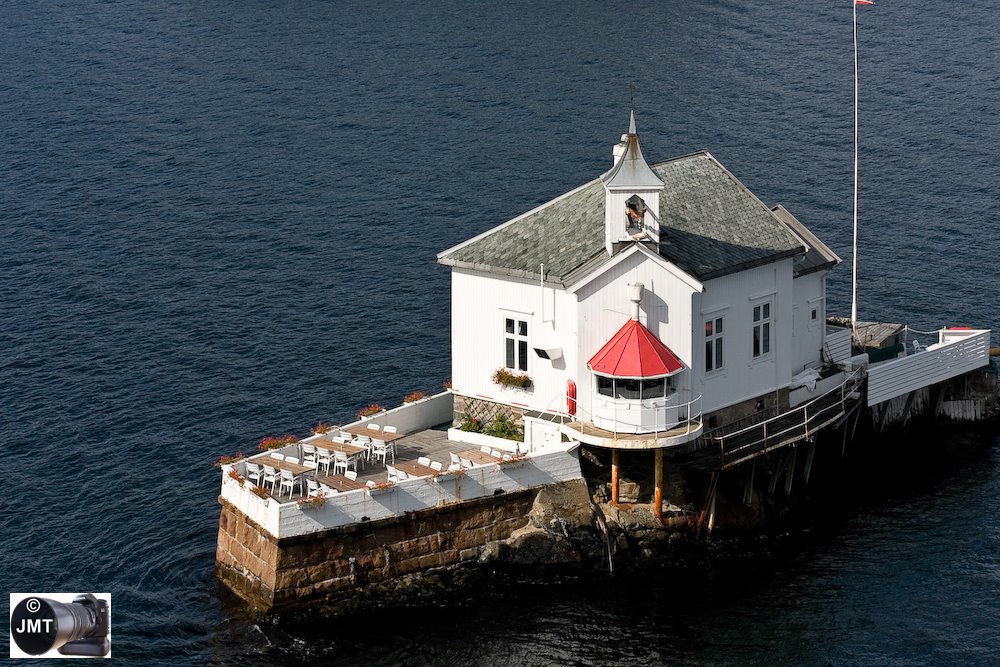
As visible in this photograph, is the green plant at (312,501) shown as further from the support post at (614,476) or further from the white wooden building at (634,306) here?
the support post at (614,476)

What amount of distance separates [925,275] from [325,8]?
8164cm

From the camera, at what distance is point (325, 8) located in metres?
156

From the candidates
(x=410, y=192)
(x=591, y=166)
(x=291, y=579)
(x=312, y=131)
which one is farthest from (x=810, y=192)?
(x=291, y=579)

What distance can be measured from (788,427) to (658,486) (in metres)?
6.99

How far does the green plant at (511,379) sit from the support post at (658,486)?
19.4 ft

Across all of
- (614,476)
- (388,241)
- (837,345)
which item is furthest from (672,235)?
(388,241)

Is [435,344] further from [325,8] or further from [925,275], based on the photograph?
[325,8]

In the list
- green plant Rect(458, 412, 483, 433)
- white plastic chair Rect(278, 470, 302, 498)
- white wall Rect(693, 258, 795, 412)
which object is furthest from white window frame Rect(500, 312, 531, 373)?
white plastic chair Rect(278, 470, 302, 498)

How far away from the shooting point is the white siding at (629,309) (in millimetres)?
59656

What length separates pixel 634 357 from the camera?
193ft

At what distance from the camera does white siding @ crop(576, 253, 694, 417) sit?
59656 mm

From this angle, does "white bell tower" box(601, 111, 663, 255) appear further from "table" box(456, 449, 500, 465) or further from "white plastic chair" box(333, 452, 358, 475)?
"white plastic chair" box(333, 452, 358, 475)

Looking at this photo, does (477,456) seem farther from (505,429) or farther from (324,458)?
(324,458)

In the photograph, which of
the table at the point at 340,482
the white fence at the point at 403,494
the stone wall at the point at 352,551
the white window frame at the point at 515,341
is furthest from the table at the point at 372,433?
the white window frame at the point at 515,341
